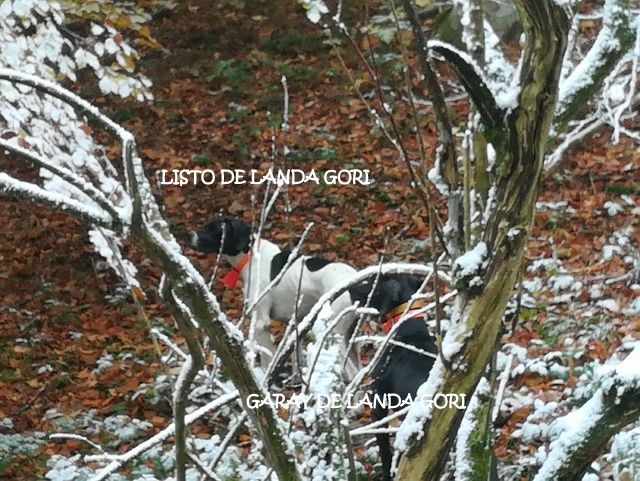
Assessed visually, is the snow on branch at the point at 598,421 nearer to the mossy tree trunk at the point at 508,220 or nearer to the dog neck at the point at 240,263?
the mossy tree trunk at the point at 508,220

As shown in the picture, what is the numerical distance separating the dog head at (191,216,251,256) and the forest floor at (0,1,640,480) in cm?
94

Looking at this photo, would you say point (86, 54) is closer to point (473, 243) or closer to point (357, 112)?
point (473, 243)

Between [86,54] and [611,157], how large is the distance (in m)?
5.15

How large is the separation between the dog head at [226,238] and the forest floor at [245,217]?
94 cm

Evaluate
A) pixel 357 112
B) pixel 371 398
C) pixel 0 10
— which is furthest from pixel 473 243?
pixel 357 112

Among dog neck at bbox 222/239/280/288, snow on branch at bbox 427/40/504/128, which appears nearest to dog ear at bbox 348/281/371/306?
dog neck at bbox 222/239/280/288

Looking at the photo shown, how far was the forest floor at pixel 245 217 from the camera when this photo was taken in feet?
16.8

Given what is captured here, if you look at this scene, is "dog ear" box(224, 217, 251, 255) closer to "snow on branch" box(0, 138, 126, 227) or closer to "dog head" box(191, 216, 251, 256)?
"dog head" box(191, 216, 251, 256)

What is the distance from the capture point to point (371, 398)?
13.2 feet

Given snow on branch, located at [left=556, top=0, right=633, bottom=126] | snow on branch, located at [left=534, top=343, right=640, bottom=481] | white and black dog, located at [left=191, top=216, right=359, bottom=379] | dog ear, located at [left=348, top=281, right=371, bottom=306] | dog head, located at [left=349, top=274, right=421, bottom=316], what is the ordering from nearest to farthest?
snow on branch, located at [left=534, top=343, right=640, bottom=481] < snow on branch, located at [left=556, top=0, right=633, bottom=126] < dog head, located at [left=349, top=274, right=421, bottom=316] < dog ear, located at [left=348, top=281, right=371, bottom=306] < white and black dog, located at [left=191, top=216, right=359, bottom=379]

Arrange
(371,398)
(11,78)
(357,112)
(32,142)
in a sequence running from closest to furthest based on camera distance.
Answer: (11,78) → (32,142) → (371,398) → (357,112)

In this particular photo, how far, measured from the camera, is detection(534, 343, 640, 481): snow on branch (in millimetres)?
1685

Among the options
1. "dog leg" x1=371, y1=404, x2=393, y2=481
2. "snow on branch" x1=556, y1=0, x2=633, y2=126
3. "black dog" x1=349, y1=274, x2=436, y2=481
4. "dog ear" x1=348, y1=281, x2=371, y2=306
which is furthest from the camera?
"dog ear" x1=348, y1=281, x2=371, y2=306

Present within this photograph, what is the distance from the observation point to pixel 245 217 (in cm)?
793
